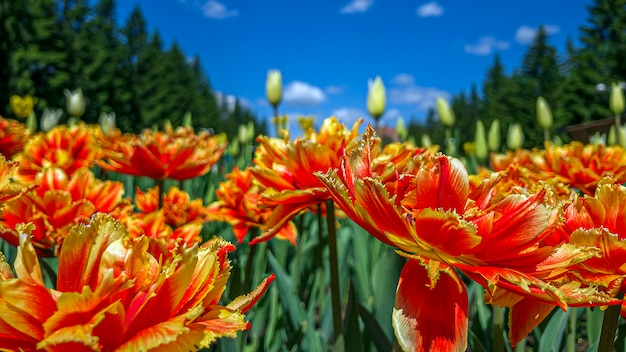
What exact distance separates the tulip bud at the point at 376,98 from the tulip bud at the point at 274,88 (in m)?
0.62

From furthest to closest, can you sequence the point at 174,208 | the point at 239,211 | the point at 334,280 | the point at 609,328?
the point at 174,208
the point at 239,211
the point at 334,280
the point at 609,328

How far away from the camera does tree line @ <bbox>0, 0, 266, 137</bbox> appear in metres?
23.8

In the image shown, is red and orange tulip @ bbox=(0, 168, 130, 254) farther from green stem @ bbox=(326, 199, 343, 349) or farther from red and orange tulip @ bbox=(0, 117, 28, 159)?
red and orange tulip @ bbox=(0, 117, 28, 159)

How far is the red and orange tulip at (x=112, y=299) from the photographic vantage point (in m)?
0.54

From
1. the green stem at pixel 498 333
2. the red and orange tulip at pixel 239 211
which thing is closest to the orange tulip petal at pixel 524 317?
the green stem at pixel 498 333

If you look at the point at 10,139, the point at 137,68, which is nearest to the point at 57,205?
the point at 10,139

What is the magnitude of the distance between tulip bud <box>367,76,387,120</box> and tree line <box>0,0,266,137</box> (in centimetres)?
2185

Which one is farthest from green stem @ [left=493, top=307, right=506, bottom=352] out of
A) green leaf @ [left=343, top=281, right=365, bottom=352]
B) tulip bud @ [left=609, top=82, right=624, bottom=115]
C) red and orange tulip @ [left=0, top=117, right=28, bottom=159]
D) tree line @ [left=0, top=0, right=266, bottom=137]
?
tree line @ [left=0, top=0, right=266, bottom=137]

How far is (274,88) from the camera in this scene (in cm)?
346

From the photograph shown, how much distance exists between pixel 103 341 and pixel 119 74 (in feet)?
125

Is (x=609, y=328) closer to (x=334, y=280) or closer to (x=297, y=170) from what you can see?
(x=334, y=280)

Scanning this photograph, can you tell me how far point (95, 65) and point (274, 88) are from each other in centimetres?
3116

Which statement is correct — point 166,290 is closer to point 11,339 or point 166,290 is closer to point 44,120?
point 11,339

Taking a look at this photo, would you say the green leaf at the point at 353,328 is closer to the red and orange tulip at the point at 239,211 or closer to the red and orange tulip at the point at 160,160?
the red and orange tulip at the point at 239,211
